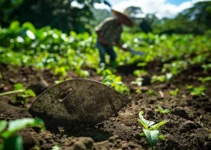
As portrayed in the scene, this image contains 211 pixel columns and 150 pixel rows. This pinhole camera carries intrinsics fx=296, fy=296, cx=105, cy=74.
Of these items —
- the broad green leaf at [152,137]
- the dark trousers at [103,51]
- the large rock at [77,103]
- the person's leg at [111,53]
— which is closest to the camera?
the broad green leaf at [152,137]

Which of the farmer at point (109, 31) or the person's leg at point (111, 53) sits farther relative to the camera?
the person's leg at point (111, 53)

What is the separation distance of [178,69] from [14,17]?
1264 cm

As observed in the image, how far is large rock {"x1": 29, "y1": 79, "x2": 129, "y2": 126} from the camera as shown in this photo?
1812mm

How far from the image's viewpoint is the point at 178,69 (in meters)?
5.11

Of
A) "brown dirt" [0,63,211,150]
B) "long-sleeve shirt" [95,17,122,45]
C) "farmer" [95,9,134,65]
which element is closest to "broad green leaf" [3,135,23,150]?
"brown dirt" [0,63,211,150]

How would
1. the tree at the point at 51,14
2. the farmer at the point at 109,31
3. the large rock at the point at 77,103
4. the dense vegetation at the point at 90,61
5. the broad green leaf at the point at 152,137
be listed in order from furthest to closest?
the tree at the point at 51,14 < the farmer at the point at 109,31 < the dense vegetation at the point at 90,61 < the large rock at the point at 77,103 < the broad green leaf at the point at 152,137

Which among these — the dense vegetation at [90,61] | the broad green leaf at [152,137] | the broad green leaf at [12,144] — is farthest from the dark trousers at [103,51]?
the broad green leaf at [12,144]

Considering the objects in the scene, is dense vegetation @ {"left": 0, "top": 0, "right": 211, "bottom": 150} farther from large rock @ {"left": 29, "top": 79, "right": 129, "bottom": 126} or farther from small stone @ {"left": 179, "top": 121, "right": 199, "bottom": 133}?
large rock @ {"left": 29, "top": 79, "right": 129, "bottom": 126}

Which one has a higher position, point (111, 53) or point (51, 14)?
point (51, 14)

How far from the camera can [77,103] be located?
72.2 inches

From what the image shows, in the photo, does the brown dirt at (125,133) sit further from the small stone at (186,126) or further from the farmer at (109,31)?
the farmer at (109,31)

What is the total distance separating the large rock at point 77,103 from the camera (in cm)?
181

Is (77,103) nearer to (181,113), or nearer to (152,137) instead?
(152,137)

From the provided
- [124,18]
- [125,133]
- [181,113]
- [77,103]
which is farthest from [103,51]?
[125,133]
